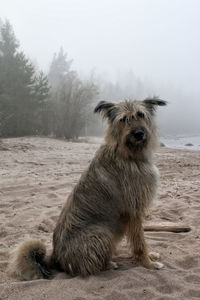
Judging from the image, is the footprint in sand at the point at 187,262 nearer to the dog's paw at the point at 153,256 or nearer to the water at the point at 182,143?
the dog's paw at the point at 153,256

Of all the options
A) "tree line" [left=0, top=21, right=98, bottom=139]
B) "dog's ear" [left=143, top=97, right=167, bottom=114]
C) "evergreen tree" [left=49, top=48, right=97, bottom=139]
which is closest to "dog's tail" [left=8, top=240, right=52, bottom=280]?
"dog's ear" [left=143, top=97, right=167, bottom=114]

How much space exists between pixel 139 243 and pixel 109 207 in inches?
24.3

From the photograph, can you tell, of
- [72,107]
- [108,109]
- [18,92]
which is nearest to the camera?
[108,109]

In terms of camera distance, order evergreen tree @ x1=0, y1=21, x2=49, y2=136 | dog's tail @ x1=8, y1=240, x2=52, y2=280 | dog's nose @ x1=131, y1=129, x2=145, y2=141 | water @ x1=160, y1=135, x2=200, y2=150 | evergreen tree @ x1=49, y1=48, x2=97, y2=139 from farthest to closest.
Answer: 1. evergreen tree @ x1=49, y1=48, x2=97, y2=139
2. evergreen tree @ x1=0, y1=21, x2=49, y2=136
3. water @ x1=160, y1=135, x2=200, y2=150
4. dog's nose @ x1=131, y1=129, x2=145, y2=141
5. dog's tail @ x1=8, y1=240, x2=52, y2=280

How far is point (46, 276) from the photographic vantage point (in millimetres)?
3795

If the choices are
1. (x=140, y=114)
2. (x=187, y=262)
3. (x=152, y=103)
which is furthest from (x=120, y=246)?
(x=152, y=103)

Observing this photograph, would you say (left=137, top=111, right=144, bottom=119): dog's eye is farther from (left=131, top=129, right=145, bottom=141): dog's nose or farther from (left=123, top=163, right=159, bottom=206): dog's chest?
(left=123, top=163, right=159, bottom=206): dog's chest

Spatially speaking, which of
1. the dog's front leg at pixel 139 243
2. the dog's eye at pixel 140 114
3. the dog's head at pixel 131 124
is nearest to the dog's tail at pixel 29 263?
the dog's front leg at pixel 139 243

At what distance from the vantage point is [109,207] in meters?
3.96

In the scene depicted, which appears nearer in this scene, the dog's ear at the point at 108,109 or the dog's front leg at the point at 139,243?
the dog's front leg at the point at 139,243

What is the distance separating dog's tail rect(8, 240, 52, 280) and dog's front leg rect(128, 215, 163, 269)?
1.08 m

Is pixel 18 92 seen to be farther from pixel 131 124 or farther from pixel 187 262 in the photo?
pixel 187 262

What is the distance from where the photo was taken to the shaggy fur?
3.80 metres

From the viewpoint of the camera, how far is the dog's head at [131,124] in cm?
396
